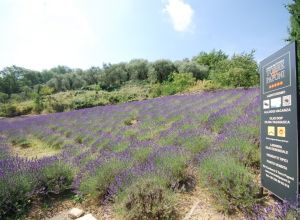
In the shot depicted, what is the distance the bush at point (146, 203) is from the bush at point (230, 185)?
0.54 m

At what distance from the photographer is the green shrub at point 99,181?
3.56 meters

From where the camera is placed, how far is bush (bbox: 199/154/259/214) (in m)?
2.80

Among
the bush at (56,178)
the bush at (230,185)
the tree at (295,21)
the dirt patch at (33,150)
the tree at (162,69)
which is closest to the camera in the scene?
the bush at (230,185)

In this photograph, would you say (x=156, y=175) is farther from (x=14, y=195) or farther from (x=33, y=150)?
(x=33, y=150)

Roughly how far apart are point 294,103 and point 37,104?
1038 inches

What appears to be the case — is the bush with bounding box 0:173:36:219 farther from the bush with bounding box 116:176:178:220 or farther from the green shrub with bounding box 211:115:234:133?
the green shrub with bounding box 211:115:234:133

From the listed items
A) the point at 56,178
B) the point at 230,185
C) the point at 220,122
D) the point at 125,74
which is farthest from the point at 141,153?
the point at 125,74

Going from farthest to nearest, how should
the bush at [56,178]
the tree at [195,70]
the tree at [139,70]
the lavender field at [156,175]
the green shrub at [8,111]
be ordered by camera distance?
the tree at [139,70] < the tree at [195,70] < the green shrub at [8,111] < the bush at [56,178] < the lavender field at [156,175]

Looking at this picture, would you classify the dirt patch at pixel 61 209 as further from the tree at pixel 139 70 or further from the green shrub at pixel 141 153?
the tree at pixel 139 70

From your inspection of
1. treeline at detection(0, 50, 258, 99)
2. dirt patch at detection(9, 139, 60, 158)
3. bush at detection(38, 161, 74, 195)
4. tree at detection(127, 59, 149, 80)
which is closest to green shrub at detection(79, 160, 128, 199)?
bush at detection(38, 161, 74, 195)

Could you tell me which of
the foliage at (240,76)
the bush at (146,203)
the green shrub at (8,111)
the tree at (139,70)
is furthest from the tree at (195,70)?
the bush at (146,203)

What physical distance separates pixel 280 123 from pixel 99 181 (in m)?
2.38

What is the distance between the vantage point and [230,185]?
2939mm

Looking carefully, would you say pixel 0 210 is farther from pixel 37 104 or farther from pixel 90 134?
pixel 37 104
